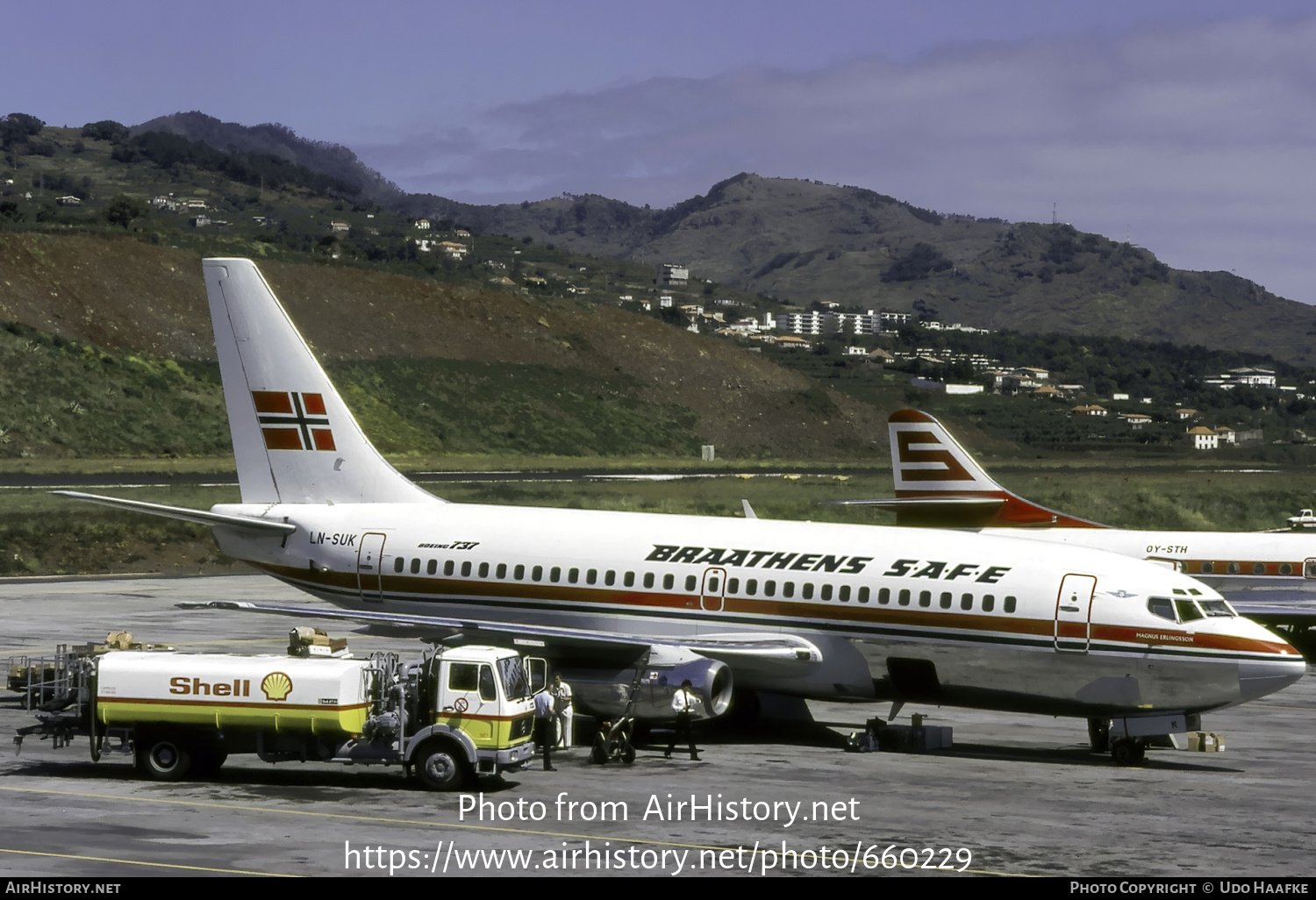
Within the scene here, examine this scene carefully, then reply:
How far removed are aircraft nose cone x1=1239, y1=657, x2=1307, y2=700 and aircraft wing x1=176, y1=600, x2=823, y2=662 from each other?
8.01 m

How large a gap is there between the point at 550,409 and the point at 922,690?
144766 millimetres

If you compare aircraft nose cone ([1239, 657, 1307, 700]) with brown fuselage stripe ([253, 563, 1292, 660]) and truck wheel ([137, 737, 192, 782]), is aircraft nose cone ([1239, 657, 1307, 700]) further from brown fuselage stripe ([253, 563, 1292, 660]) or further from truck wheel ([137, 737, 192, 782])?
truck wheel ([137, 737, 192, 782])

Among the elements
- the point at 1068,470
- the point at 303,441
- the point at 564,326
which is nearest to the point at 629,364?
the point at 564,326

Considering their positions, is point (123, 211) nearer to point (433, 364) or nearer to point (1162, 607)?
point (433, 364)

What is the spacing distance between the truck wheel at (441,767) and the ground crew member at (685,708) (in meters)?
5.16

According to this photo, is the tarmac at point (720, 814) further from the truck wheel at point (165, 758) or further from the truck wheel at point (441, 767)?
the truck wheel at point (165, 758)

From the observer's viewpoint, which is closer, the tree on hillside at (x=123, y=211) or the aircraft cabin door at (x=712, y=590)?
the aircraft cabin door at (x=712, y=590)

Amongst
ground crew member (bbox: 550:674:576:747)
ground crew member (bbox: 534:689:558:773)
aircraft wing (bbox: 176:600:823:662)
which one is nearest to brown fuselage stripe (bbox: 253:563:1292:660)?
aircraft wing (bbox: 176:600:823:662)

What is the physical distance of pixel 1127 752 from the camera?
29547mm

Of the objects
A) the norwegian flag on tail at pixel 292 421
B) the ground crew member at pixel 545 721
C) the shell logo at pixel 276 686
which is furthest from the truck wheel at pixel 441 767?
the norwegian flag on tail at pixel 292 421

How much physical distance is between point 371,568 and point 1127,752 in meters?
16.9

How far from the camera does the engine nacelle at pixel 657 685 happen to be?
2923 centimetres

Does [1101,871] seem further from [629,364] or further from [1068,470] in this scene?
[629,364]

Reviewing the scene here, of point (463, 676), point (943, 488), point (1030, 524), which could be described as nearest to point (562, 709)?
point (463, 676)
